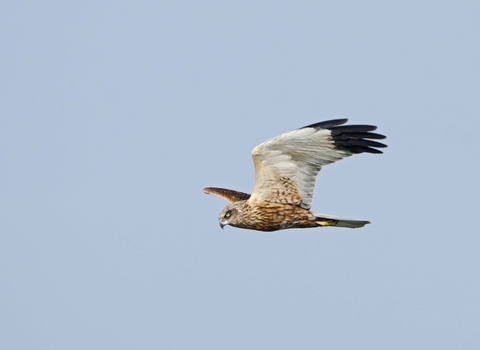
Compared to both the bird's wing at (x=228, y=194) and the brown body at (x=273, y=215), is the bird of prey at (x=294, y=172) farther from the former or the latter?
the bird's wing at (x=228, y=194)

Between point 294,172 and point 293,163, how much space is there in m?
0.20

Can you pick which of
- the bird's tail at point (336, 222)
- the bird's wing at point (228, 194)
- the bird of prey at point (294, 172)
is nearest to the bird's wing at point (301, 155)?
the bird of prey at point (294, 172)

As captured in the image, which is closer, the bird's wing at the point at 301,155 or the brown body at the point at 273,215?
the bird's wing at the point at 301,155

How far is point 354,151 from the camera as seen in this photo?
1922cm

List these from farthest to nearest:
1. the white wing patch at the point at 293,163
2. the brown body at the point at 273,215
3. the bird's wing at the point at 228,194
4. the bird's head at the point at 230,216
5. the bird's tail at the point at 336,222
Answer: the bird's wing at the point at 228,194 < the bird's head at the point at 230,216 < the brown body at the point at 273,215 < the bird's tail at the point at 336,222 < the white wing patch at the point at 293,163

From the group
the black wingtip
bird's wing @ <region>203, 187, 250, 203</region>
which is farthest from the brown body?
bird's wing @ <region>203, 187, 250, 203</region>

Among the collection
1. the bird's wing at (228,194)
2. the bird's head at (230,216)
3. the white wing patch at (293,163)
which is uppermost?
the white wing patch at (293,163)

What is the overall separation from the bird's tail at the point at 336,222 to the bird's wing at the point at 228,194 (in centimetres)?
278

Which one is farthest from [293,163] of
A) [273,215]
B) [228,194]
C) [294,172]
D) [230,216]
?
[228,194]

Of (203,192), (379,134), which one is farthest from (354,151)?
(203,192)

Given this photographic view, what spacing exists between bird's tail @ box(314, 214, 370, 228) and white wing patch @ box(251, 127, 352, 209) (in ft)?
1.07

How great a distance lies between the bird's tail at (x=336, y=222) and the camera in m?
19.5

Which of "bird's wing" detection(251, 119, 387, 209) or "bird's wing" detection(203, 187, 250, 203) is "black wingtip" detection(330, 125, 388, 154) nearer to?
"bird's wing" detection(251, 119, 387, 209)

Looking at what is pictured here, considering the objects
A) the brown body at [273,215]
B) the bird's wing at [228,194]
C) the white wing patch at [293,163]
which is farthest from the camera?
the bird's wing at [228,194]
